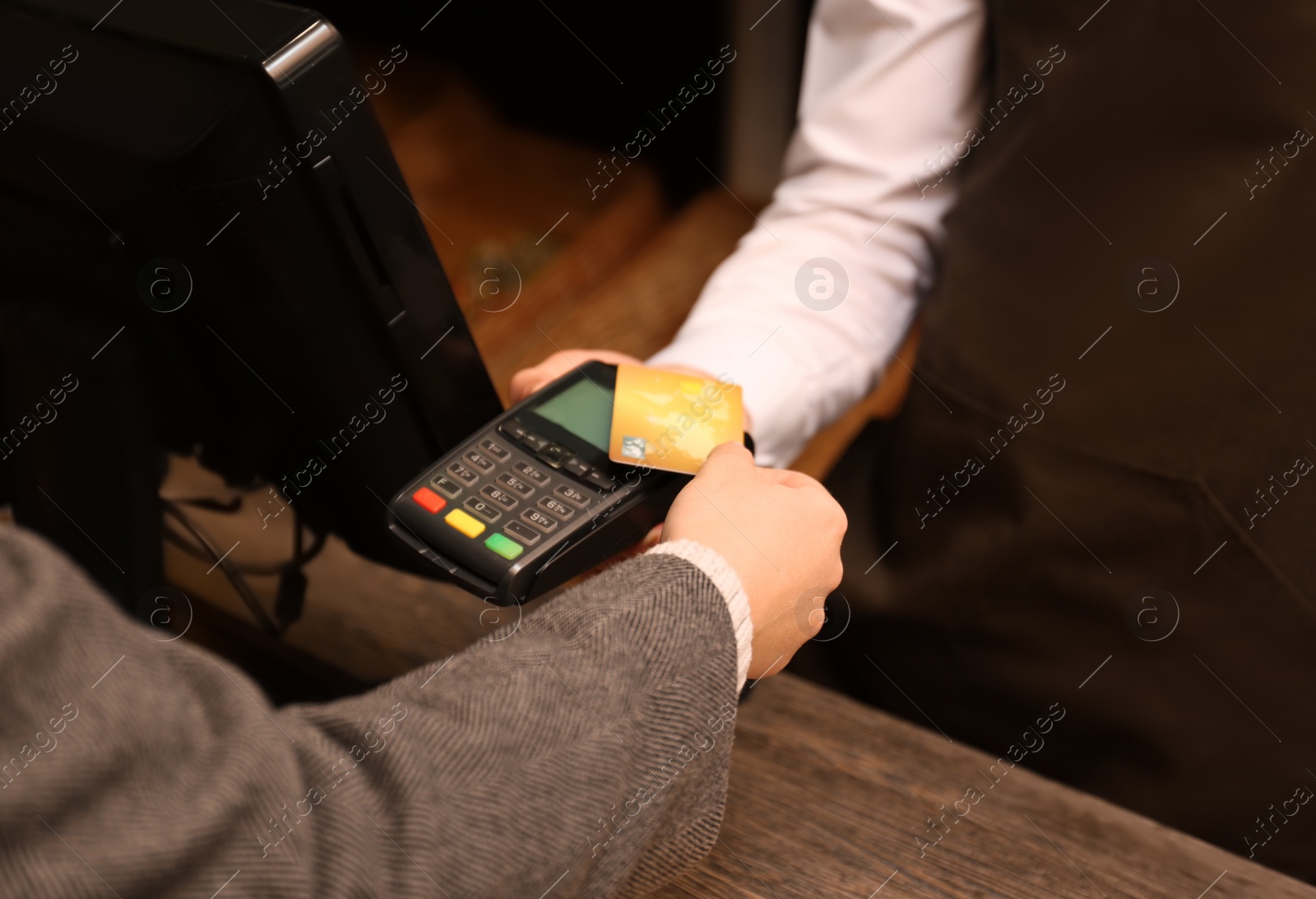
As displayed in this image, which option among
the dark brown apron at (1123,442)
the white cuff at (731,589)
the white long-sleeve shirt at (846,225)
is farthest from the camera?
the white long-sleeve shirt at (846,225)

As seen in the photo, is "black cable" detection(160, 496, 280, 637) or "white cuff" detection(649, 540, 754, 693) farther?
"black cable" detection(160, 496, 280, 637)

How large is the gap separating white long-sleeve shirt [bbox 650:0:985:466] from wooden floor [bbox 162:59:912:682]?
104 millimetres

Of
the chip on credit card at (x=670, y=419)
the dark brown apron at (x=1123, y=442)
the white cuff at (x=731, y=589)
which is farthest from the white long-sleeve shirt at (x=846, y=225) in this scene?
the white cuff at (x=731, y=589)

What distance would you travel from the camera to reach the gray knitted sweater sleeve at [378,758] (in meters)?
0.27

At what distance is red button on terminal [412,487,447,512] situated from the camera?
1.57 feet

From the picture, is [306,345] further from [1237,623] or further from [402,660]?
[1237,623]

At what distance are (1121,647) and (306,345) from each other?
59 cm

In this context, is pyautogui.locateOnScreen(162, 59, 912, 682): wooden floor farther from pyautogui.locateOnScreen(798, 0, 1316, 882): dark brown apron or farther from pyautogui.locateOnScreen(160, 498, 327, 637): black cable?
pyautogui.locateOnScreen(798, 0, 1316, 882): dark brown apron

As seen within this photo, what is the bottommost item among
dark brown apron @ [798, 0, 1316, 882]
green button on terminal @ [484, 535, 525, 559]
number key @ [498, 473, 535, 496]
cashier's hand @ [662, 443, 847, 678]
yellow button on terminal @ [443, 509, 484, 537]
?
dark brown apron @ [798, 0, 1316, 882]

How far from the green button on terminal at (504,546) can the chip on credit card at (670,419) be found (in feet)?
0.22

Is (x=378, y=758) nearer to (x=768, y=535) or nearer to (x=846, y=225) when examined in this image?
(x=768, y=535)

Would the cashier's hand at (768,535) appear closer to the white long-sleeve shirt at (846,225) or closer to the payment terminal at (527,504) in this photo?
the payment terminal at (527,504)

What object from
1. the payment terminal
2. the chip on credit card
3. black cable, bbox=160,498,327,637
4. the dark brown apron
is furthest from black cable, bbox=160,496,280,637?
the dark brown apron

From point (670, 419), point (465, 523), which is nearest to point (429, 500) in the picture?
point (465, 523)
